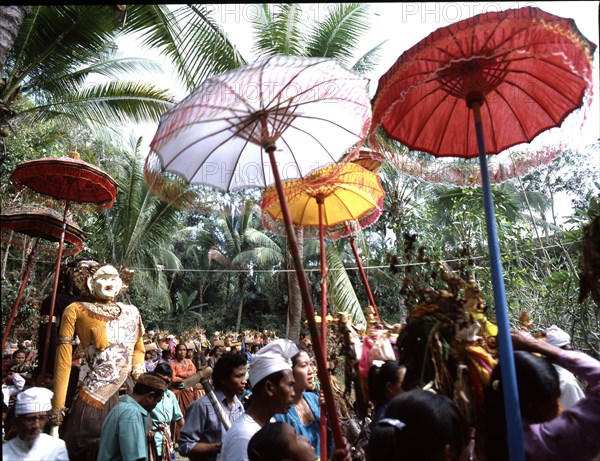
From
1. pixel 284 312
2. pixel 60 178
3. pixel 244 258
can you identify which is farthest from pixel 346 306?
pixel 284 312

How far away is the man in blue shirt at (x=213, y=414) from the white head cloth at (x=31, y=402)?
3.24ft

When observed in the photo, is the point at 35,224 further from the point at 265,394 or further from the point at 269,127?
the point at 265,394

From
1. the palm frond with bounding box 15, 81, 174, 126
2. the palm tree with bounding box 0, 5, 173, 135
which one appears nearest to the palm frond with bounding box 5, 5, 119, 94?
the palm tree with bounding box 0, 5, 173, 135

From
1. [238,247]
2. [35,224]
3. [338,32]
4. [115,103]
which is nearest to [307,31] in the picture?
[338,32]

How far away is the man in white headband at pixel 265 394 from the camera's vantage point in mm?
2814

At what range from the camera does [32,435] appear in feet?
10.5

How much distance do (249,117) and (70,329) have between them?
2929 millimetres

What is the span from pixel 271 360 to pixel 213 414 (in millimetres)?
1075

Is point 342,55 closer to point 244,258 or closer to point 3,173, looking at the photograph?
point 3,173

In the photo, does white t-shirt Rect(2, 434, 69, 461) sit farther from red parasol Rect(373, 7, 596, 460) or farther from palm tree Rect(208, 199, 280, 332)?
palm tree Rect(208, 199, 280, 332)

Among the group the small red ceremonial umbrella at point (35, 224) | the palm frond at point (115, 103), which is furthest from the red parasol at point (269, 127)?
the palm frond at point (115, 103)

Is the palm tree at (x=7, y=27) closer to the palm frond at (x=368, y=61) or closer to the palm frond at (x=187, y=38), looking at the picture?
the palm frond at (x=187, y=38)

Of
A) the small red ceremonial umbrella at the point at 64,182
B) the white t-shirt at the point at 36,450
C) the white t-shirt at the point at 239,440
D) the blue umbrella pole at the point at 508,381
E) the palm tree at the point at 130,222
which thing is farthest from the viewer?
the palm tree at the point at 130,222

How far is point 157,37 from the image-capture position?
8.79 m
